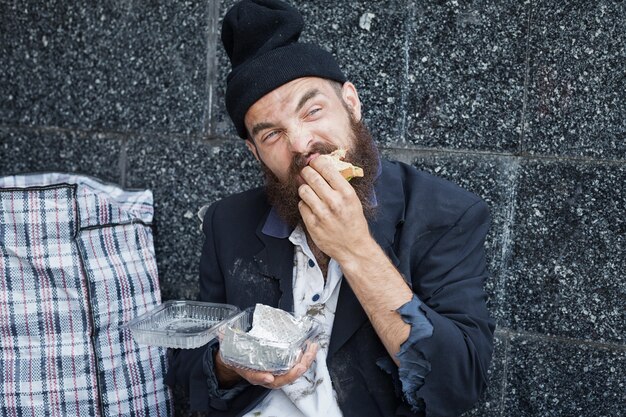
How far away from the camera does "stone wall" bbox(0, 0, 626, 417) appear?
108 inches

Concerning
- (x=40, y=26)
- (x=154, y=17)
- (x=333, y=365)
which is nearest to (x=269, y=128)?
(x=333, y=365)

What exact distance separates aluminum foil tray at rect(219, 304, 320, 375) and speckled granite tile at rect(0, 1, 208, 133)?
50.5 inches

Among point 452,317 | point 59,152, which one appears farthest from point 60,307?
point 452,317

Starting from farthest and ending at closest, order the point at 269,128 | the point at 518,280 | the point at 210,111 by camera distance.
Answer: the point at 210,111
the point at 518,280
the point at 269,128

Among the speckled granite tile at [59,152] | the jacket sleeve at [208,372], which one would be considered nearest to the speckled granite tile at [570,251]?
the jacket sleeve at [208,372]

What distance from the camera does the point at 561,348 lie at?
2.85m

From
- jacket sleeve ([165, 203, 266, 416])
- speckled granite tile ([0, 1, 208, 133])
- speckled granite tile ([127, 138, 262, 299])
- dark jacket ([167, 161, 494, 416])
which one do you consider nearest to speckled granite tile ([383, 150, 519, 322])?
dark jacket ([167, 161, 494, 416])

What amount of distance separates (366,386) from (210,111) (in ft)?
4.76

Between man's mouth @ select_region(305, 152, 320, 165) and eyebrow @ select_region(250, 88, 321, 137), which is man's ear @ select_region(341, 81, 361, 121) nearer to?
eyebrow @ select_region(250, 88, 321, 137)

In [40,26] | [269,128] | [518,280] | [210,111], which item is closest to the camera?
[269,128]

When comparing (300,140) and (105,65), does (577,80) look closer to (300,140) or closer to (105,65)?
(300,140)

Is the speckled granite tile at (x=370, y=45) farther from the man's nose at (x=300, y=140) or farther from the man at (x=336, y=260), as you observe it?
the man's nose at (x=300, y=140)

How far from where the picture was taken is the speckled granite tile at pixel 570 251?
274 centimetres

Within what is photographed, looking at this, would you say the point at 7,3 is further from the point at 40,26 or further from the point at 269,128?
the point at 269,128
